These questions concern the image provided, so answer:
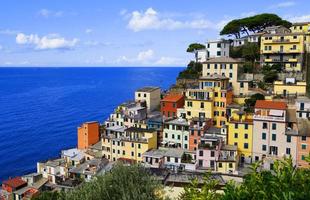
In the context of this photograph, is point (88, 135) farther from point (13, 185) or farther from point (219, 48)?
point (219, 48)

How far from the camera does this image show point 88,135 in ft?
177

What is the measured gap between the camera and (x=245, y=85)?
5006 cm

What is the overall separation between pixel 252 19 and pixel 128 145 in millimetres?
48343

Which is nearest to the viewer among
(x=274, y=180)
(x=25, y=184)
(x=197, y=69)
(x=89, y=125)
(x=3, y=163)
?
(x=274, y=180)

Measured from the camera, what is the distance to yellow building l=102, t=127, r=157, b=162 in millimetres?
45156

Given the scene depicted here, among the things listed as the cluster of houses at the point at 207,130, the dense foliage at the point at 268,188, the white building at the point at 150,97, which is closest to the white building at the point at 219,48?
the cluster of houses at the point at 207,130

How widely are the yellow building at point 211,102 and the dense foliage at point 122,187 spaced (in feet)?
80.3

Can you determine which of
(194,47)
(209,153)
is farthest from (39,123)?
(209,153)

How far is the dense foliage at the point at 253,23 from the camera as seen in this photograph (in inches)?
2896

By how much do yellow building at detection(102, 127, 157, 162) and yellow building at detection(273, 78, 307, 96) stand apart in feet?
70.0

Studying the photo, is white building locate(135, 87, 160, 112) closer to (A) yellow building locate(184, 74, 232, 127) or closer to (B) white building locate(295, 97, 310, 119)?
(A) yellow building locate(184, 74, 232, 127)

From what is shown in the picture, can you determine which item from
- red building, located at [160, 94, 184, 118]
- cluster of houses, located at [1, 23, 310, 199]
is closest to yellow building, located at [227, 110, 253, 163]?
cluster of houses, located at [1, 23, 310, 199]

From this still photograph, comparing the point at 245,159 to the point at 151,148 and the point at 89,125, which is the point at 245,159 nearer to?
the point at 151,148

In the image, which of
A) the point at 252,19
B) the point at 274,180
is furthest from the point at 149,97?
the point at 274,180
